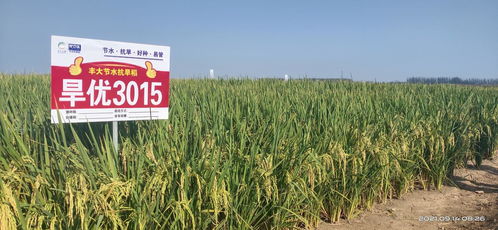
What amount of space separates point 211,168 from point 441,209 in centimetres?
271

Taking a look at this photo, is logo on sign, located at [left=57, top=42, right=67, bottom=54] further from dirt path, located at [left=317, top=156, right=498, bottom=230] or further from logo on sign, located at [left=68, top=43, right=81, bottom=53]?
dirt path, located at [left=317, top=156, right=498, bottom=230]

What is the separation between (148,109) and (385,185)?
243cm

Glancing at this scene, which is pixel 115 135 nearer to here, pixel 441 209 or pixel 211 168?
pixel 211 168

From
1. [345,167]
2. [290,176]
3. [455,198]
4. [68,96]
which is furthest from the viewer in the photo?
[455,198]

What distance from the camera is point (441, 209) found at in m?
3.76

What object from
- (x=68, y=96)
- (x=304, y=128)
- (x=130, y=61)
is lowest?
(x=304, y=128)

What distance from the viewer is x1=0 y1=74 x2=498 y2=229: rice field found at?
1.89m

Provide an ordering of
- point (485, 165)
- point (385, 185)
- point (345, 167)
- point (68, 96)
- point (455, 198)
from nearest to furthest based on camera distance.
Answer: point (68, 96), point (345, 167), point (385, 185), point (455, 198), point (485, 165)

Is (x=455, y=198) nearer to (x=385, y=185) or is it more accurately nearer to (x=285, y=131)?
(x=385, y=185)

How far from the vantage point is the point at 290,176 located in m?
2.56

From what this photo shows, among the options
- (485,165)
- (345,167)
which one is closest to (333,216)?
(345,167)

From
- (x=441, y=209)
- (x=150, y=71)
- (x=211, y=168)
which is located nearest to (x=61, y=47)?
(x=150, y=71)
